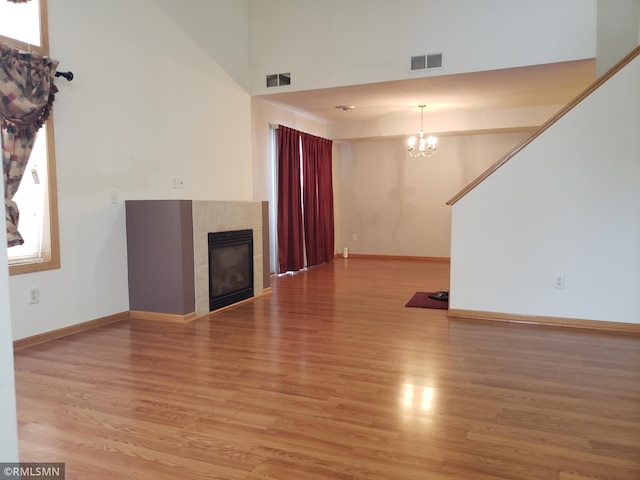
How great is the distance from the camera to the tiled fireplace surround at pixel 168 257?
4.43 meters

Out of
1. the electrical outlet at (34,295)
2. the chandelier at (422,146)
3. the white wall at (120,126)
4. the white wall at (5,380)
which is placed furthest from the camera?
the chandelier at (422,146)

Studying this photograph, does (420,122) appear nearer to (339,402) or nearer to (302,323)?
(302,323)

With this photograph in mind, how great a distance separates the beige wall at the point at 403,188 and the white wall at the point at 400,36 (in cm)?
336

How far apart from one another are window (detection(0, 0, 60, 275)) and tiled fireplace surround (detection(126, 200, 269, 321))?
0.79 meters

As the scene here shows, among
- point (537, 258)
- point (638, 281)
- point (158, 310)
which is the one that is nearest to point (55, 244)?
point (158, 310)

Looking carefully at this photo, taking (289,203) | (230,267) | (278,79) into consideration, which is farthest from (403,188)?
(230,267)

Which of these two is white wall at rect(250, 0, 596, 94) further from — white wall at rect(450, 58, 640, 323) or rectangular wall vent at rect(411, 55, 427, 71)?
white wall at rect(450, 58, 640, 323)

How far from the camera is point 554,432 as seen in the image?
7.36ft

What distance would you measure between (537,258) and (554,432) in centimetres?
230

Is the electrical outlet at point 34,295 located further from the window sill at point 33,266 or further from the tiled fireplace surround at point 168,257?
the tiled fireplace surround at point 168,257

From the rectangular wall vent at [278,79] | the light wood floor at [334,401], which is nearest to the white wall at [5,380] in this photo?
the light wood floor at [334,401]

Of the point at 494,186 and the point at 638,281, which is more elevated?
the point at 494,186

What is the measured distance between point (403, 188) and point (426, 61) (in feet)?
12.3

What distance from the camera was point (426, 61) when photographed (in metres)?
5.35
